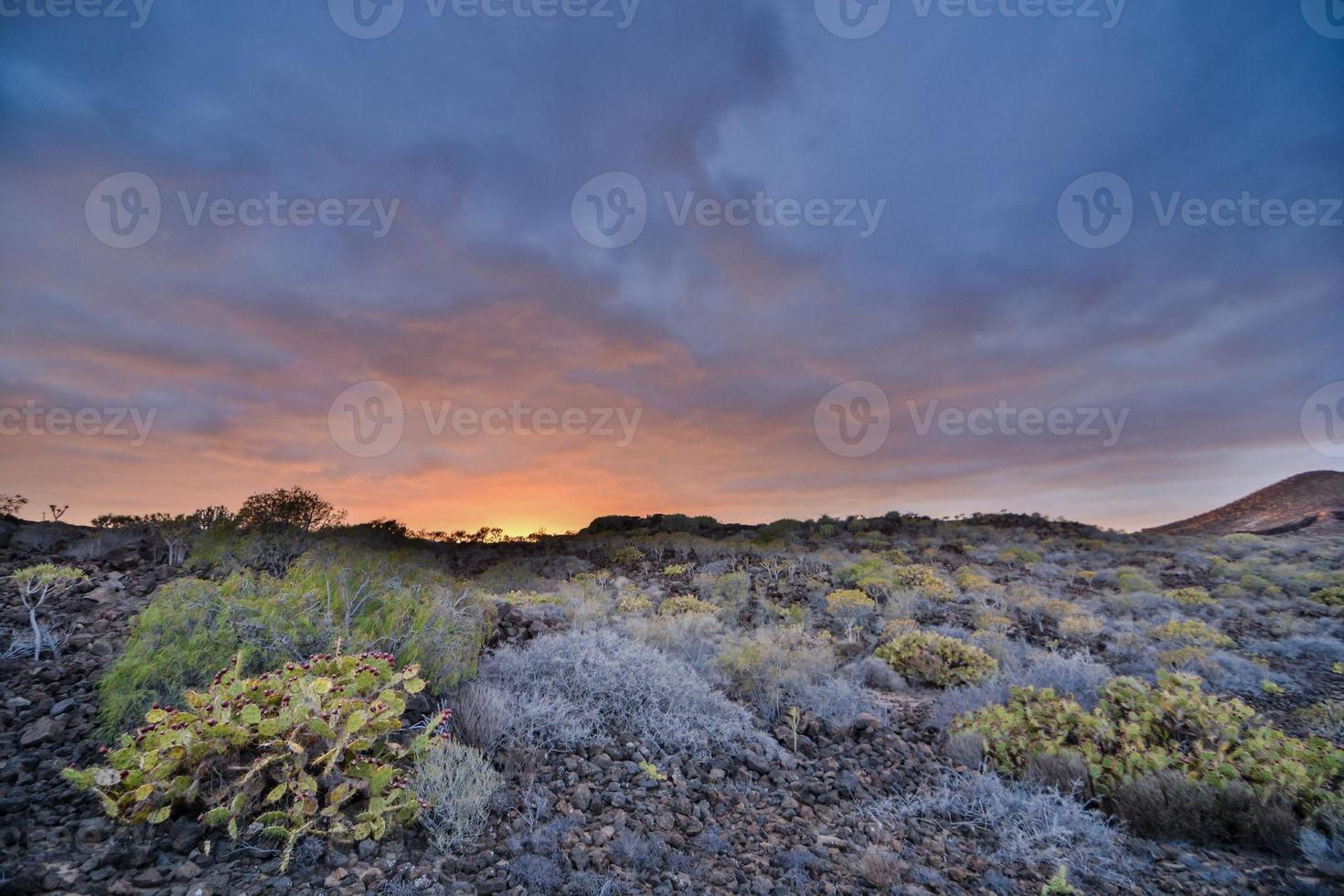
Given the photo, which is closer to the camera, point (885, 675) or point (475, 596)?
point (475, 596)

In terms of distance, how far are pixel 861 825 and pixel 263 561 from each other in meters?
8.55

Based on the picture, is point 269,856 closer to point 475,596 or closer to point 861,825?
point 861,825

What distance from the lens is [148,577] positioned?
7789 mm

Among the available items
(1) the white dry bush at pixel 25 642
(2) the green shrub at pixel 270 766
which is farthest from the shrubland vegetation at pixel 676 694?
(1) the white dry bush at pixel 25 642

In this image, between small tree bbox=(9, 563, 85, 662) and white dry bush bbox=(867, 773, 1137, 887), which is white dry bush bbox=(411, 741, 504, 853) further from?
small tree bbox=(9, 563, 85, 662)

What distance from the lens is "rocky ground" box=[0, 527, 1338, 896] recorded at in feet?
10.7

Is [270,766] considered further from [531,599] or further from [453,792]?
[531,599]

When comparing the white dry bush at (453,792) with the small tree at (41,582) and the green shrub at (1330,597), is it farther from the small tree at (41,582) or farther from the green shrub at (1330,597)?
the green shrub at (1330,597)

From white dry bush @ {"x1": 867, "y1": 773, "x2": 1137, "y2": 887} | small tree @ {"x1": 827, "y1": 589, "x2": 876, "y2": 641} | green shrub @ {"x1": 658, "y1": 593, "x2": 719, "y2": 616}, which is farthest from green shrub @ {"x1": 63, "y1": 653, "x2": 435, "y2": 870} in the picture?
small tree @ {"x1": 827, "y1": 589, "x2": 876, "y2": 641}

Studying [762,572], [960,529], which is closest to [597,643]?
[762,572]

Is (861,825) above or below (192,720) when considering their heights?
below

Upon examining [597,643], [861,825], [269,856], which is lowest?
[861,825]

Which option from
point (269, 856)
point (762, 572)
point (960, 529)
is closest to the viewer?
point (269, 856)

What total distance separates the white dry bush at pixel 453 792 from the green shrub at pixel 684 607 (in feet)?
22.5
